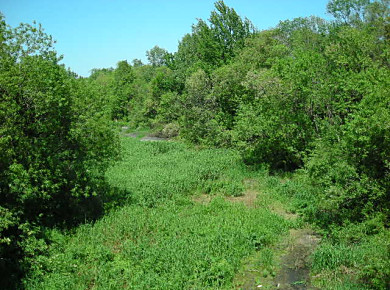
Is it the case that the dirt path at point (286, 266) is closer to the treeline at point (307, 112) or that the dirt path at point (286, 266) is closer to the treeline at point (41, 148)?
the treeline at point (307, 112)

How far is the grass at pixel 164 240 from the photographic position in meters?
9.26

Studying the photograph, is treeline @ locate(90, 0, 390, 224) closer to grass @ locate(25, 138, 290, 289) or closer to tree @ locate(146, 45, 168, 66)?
grass @ locate(25, 138, 290, 289)

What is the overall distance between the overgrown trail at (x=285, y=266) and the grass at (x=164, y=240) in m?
0.23

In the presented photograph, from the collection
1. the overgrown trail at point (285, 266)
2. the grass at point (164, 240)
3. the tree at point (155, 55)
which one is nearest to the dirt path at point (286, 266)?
the overgrown trail at point (285, 266)

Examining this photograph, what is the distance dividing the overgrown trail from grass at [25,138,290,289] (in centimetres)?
23

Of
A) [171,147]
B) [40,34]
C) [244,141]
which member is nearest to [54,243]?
[40,34]

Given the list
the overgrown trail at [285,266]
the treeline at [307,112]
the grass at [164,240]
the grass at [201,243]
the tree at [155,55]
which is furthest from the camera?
the tree at [155,55]

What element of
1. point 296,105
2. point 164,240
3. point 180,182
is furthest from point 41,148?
point 296,105

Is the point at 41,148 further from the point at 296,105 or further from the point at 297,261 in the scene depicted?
the point at 296,105

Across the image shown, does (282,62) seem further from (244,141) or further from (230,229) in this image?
(230,229)

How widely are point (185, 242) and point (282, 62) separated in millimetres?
12203

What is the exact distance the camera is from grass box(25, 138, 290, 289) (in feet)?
30.4

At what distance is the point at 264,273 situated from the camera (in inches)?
383

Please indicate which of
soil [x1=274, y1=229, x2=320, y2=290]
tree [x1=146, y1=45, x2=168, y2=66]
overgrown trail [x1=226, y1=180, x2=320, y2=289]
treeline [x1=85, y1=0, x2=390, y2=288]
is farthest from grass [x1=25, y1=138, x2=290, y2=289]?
tree [x1=146, y1=45, x2=168, y2=66]
